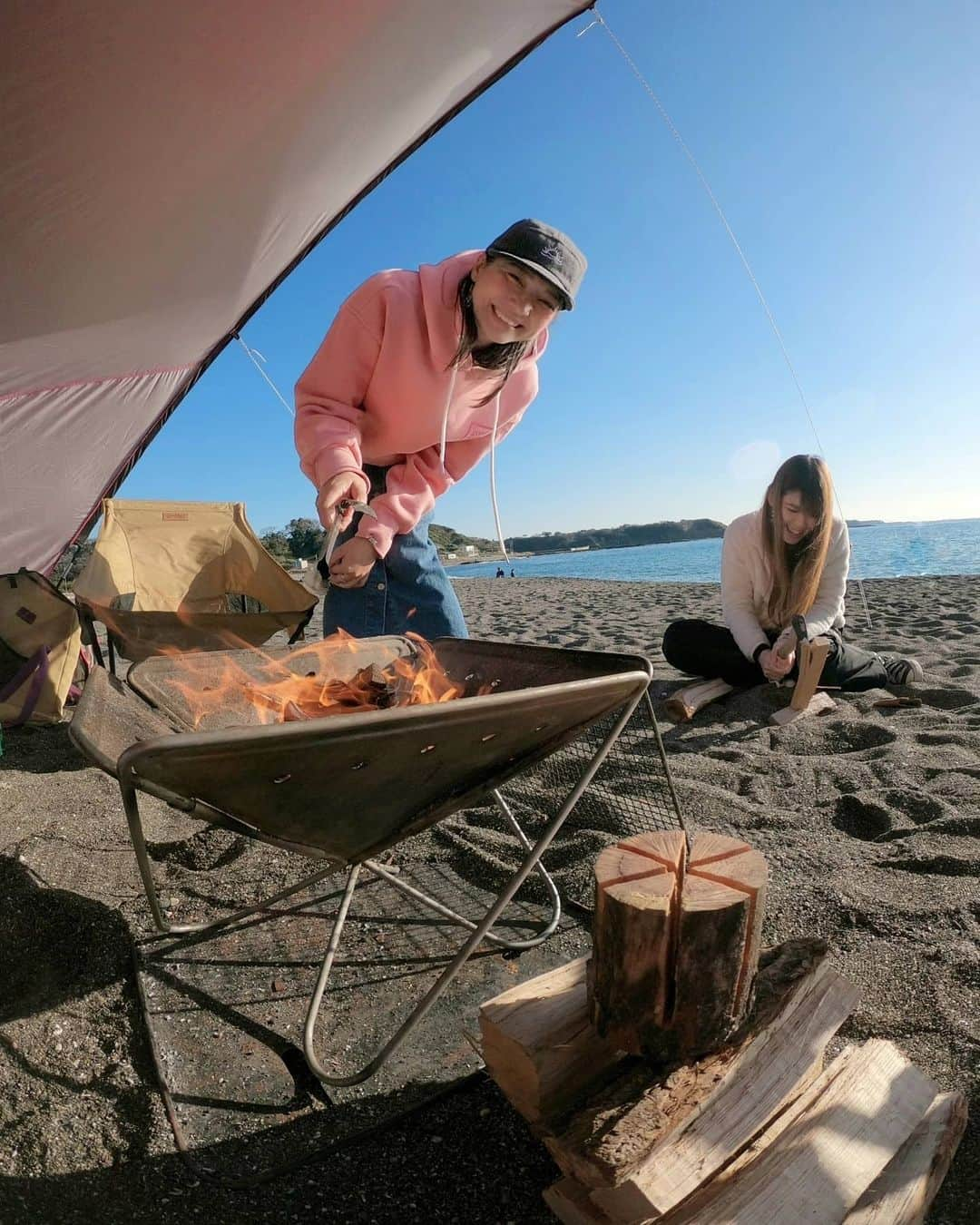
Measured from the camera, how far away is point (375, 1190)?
3.72 ft

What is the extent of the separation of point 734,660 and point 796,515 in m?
0.85

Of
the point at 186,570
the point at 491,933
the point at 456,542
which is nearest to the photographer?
the point at 491,933

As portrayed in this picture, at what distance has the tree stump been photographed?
3.37ft

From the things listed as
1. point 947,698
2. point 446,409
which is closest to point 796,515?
point 947,698

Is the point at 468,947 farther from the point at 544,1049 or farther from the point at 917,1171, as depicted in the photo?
the point at 917,1171

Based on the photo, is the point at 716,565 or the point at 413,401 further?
the point at 716,565

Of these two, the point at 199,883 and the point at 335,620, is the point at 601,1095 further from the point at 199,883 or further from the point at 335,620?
the point at 335,620

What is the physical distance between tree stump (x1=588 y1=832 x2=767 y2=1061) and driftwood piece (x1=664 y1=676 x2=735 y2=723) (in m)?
2.54

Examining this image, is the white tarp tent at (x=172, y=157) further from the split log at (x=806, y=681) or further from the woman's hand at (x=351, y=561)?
the split log at (x=806, y=681)

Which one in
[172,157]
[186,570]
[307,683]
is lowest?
[307,683]

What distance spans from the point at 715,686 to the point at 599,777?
1435 millimetres

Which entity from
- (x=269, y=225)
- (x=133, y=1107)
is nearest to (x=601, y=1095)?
(x=133, y=1107)

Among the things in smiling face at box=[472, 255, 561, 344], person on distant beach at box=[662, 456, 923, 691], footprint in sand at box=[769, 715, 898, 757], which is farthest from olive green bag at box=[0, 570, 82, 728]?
footprint in sand at box=[769, 715, 898, 757]

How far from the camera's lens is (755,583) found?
400 cm
